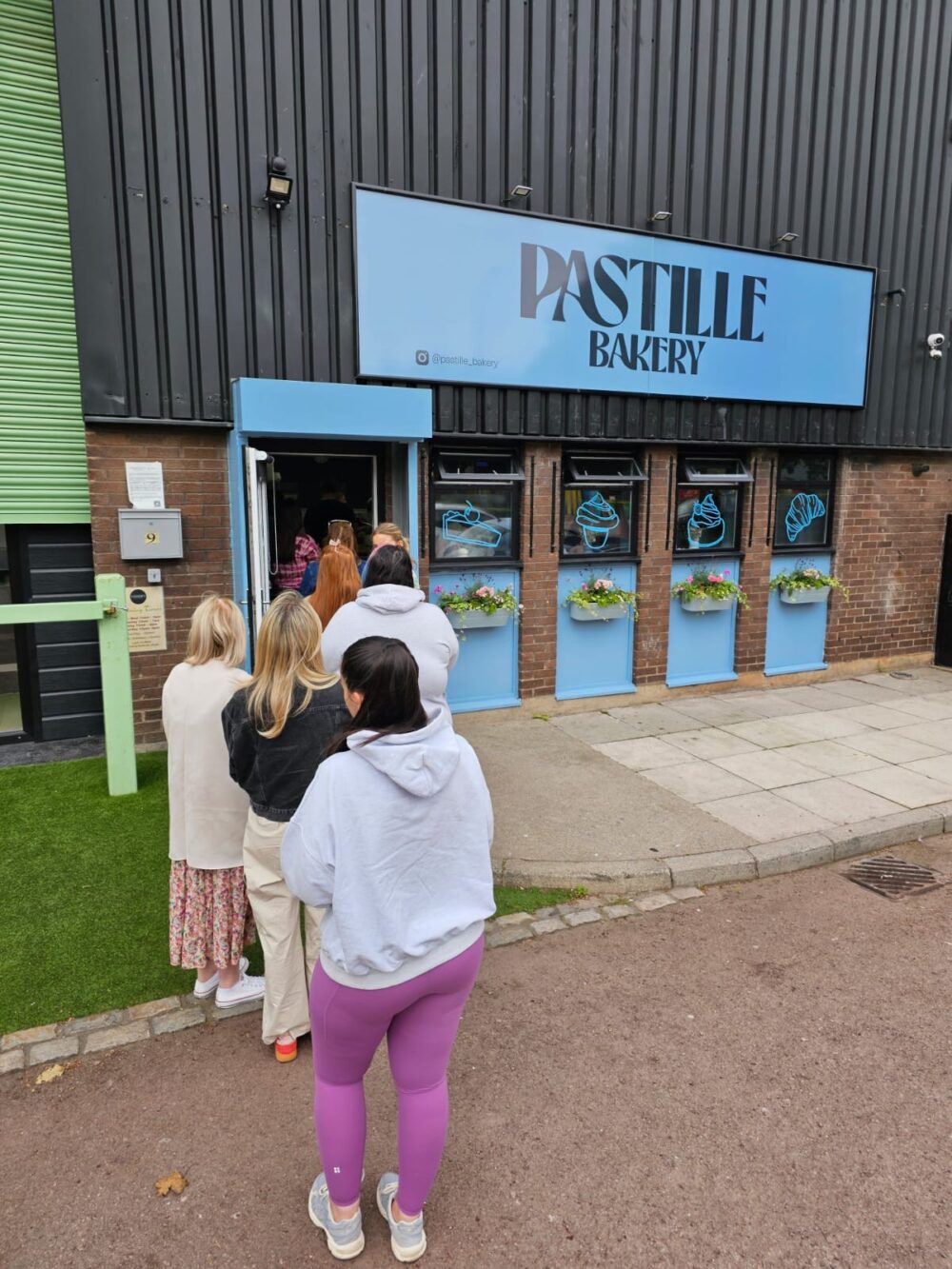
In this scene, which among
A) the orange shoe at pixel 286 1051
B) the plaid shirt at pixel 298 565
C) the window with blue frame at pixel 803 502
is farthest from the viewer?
the window with blue frame at pixel 803 502

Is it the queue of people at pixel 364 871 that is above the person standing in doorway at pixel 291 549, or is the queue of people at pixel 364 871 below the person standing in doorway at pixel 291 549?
below

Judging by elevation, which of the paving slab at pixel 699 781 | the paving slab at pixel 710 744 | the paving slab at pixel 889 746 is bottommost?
→ the paving slab at pixel 699 781

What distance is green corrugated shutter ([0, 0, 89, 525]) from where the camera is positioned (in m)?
6.29

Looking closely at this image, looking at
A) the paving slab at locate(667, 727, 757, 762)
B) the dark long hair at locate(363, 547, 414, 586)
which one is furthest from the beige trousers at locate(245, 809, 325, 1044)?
the paving slab at locate(667, 727, 757, 762)

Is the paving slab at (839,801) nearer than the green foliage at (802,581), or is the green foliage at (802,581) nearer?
the paving slab at (839,801)

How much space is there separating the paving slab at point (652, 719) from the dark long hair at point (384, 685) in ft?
18.7

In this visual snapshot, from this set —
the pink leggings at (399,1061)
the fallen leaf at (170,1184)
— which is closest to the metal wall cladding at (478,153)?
the fallen leaf at (170,1184)

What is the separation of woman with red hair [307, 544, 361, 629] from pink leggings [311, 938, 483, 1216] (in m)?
3.19

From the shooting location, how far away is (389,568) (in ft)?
14.8

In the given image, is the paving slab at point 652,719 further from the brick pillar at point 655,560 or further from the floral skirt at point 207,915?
the floral skirt at point 207,915

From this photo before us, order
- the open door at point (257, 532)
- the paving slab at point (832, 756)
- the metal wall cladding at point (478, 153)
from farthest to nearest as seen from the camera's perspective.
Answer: the paving slab at point (832, 756) → the open door at point (257, 532) → the metal wall cladding at point (478, 153)

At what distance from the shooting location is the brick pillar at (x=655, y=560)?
8273 millimetres

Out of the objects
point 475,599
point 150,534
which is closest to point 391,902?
point 150,534

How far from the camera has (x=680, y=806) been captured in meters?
5.80
